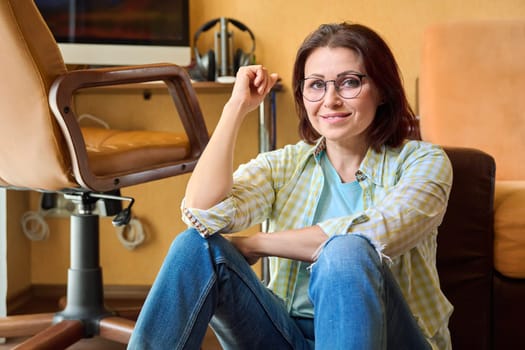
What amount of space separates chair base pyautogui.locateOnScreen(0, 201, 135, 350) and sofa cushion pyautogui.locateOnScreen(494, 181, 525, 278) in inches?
35.9

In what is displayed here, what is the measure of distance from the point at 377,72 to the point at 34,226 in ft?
5.91

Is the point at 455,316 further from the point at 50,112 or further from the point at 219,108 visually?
the point at 219,108

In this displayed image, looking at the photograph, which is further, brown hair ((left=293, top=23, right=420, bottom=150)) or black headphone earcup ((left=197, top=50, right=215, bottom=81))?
black headphone earcup ((left=197, top=50, right=215, bottom=81))

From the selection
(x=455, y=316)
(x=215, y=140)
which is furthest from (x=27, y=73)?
(x=455, y=316)

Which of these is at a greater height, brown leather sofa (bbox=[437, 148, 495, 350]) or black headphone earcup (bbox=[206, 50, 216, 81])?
black headphone earcup (bbox=[206, 50, 216, 81])

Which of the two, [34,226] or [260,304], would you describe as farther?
[34,226]

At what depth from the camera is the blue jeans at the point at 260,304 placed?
100cm

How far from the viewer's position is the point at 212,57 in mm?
2385

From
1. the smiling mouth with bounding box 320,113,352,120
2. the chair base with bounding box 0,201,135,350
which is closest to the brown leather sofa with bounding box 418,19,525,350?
the smiling mouth with bounding box 320,113,352,120

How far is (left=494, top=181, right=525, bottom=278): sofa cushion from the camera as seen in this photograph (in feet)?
5.13

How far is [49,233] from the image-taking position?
2.74 metres

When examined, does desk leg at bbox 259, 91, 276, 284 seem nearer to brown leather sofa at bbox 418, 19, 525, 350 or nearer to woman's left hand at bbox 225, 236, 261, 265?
brown leather sofa at bbox 418, 19, 525, 350

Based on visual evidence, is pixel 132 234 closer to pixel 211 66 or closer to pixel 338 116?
pixel 211 66

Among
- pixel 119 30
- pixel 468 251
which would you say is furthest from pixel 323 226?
pixel 119 30
